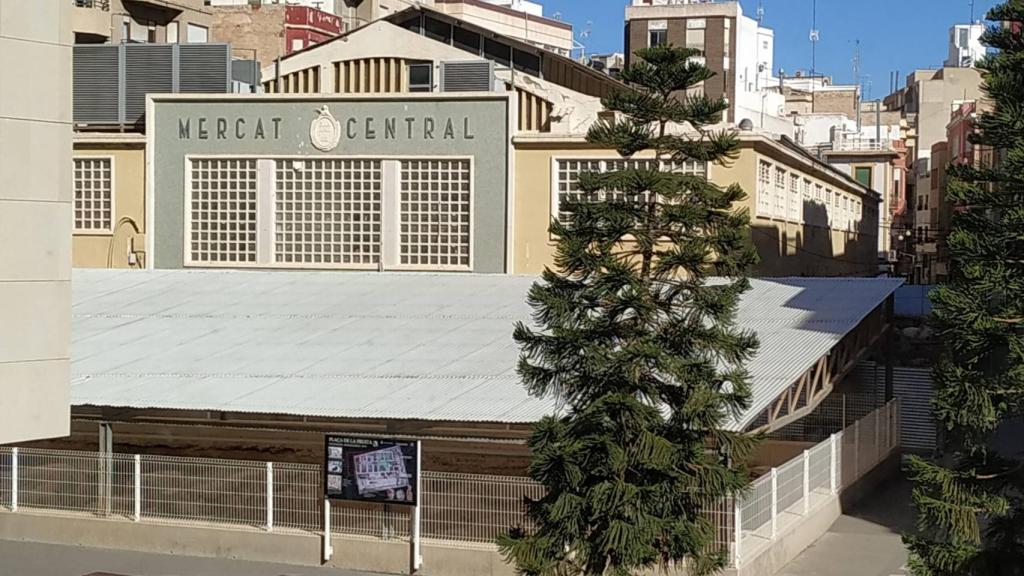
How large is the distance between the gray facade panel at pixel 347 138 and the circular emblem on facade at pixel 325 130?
95 millimetres

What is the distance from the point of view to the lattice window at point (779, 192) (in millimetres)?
32094

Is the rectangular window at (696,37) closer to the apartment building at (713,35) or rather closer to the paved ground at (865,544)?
the apartment building at (713,35)

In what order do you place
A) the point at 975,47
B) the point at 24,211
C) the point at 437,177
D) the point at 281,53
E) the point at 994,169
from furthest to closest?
1. the point at 975,47
2. the point at 281,53
3. the point at 437,177
4. the point at 994,169
5. the point at 24,211

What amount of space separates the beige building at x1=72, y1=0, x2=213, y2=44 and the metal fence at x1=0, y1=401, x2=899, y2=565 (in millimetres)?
25438

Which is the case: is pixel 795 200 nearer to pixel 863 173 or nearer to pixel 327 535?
pixel 327 535

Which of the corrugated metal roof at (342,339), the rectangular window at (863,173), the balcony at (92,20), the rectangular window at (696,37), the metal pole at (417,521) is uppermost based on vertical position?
the rectangular window at (696,37)

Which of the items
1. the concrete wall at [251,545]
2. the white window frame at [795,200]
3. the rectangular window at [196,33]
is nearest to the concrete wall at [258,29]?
the rectangular window at [196,33]

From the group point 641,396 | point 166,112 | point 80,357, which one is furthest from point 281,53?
point 641,396

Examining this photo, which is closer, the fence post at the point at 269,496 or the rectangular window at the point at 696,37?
the fence post at the point at 269,496

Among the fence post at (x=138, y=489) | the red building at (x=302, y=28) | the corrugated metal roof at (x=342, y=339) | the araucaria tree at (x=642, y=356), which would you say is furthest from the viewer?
the red building at (x=302, y=28)

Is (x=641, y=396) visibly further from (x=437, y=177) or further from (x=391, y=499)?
(x=437, y=177)

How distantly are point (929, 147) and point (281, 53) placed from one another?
39.6 m

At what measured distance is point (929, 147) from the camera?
82062 millimetres

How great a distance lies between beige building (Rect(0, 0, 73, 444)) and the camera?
13383 mm
